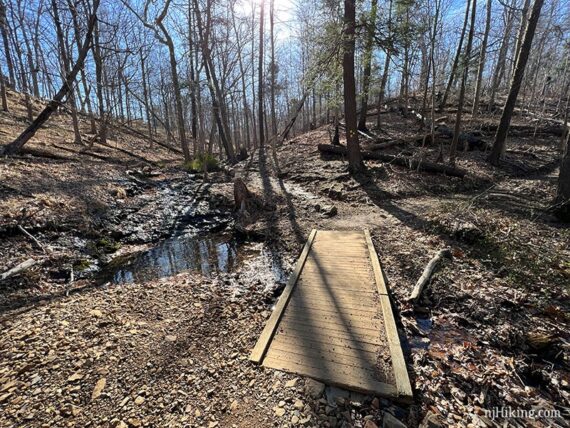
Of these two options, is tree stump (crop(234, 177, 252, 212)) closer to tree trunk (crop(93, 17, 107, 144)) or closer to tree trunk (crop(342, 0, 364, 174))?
tree trunk (crop(342, 0, 364, 174))

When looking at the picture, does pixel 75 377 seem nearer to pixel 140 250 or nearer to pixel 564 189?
pixel 140 250

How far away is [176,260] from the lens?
260 inches

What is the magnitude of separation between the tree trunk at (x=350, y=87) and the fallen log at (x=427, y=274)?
611 cm

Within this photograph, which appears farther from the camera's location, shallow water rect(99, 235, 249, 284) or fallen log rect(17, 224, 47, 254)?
shallow water rect(99, 235, 249, 284)

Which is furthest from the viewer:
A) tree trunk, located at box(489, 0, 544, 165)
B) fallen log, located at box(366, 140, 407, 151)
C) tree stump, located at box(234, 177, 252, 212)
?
fallen log, located at box(366, 140, 407, 151)

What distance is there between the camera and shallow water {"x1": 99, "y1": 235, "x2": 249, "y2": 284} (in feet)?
19.1

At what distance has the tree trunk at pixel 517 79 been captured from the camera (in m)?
8.96

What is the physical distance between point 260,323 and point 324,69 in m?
8.70

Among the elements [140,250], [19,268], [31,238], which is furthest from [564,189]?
[31,238]

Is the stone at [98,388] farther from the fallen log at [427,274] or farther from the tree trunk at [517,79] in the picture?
the tree trunk at [517,79]

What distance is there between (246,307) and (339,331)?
1669 millimetres

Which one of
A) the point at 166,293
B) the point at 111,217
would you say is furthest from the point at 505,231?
the point at 111,217

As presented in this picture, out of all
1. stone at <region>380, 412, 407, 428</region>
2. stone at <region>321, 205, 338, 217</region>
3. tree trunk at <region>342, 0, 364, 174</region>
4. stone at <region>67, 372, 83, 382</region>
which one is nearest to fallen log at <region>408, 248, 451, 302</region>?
stone at <region>380, 412, 407, 428</region>

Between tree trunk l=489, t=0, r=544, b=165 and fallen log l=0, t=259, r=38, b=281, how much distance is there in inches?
579
